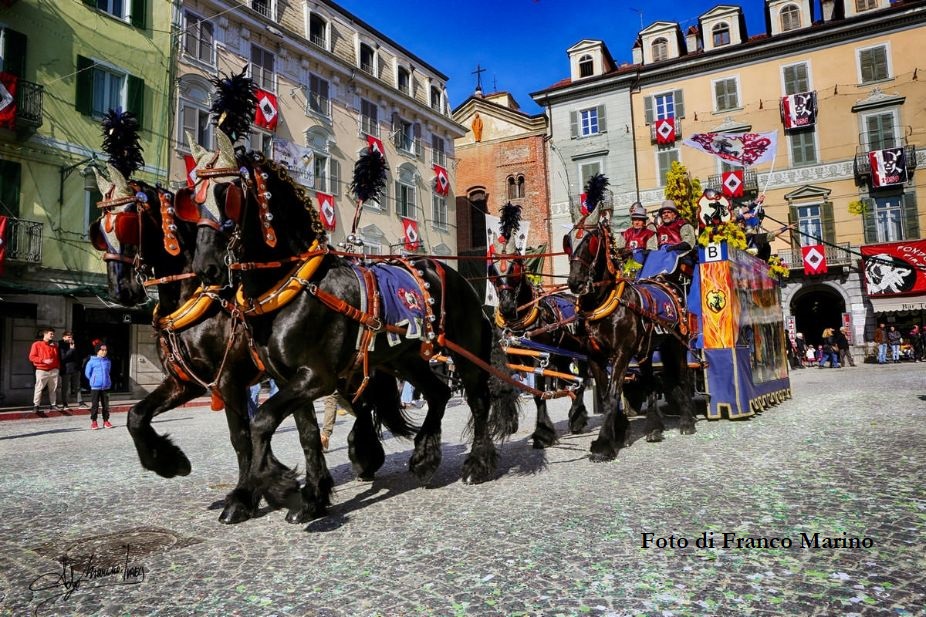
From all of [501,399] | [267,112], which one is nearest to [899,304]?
[267,112]

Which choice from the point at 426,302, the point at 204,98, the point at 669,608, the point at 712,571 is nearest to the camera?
the point at 669,608

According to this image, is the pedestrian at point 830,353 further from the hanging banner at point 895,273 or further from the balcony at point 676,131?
the balcony at point 676,131

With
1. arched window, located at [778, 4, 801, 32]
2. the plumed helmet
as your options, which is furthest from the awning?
the plumed helmet

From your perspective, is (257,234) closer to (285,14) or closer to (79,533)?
(79,533)

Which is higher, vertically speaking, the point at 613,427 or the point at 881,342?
the point at 881,342

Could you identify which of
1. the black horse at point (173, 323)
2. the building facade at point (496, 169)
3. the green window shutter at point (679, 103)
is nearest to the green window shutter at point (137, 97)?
the black horse at point (173, 323)

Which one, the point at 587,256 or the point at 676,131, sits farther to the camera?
the point at 676,131

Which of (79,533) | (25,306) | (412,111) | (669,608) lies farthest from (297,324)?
(412,111)

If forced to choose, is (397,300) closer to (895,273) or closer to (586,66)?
(895,273)

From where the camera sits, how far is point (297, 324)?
14.1 feet

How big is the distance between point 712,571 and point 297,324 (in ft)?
9.83

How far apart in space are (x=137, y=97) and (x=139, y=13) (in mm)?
2987

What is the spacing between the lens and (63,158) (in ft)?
57.9

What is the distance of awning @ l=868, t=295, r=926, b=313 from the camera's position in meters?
28.4
